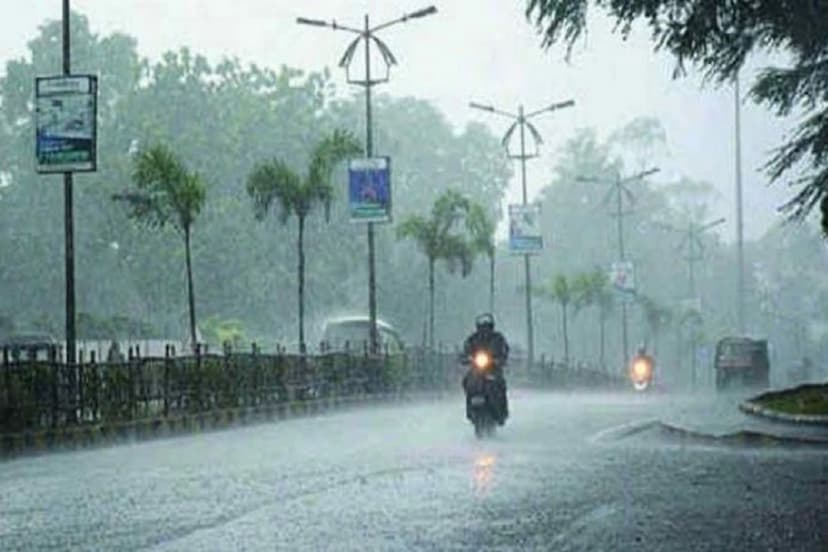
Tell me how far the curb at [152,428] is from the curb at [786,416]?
30.7 ft

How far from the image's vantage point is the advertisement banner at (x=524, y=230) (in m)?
56.7

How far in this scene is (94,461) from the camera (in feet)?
65.3

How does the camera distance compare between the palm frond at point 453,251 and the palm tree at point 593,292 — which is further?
the palm tree at point 593,292

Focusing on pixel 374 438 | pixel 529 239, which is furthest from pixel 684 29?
pixel 529 239

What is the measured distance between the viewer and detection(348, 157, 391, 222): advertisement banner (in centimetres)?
4153

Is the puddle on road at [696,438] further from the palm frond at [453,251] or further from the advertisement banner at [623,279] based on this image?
the advertisement banner at [623,279]

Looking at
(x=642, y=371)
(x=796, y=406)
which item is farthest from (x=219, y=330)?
(x=796, y=406)

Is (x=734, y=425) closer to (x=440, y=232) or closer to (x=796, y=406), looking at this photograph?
(x=796, y=406)

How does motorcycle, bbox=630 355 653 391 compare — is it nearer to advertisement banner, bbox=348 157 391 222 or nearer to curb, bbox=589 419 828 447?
advertisement banner, bbox=348 157 391 222

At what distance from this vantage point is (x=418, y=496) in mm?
14172

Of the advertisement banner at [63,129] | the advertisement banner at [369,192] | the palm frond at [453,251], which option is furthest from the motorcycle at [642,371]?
the advertisement banner at [63,129]

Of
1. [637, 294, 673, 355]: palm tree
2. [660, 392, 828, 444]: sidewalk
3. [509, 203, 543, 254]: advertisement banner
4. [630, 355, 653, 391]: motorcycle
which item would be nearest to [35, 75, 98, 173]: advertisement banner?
[660, 392, 828, 444]: sidewalk

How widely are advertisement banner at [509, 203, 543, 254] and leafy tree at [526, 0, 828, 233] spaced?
2948 cm

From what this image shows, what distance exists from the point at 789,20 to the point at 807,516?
10768 mm
